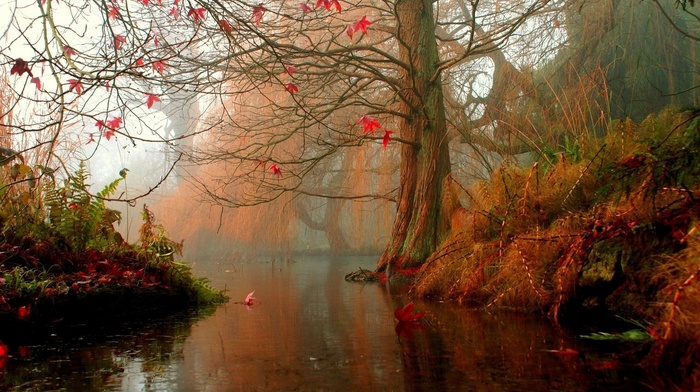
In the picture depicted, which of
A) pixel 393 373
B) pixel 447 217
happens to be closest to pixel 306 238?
pixel 447 217

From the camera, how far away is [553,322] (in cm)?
298

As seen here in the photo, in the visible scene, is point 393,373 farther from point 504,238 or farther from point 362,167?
point 362,167

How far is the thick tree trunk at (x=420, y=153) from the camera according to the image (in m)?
6.35

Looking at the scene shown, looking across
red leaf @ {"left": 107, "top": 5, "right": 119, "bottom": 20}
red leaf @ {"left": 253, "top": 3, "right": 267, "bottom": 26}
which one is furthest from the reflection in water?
red leaf @ {"left": 253, "top": 3, "right": 267, "bottom": 26}

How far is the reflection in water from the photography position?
177cm

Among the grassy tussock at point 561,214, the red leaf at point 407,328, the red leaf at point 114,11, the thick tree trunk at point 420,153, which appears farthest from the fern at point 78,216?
the thick tree trunk at point 420,153

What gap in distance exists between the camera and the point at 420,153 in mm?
6625

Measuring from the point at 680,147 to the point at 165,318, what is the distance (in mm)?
2876

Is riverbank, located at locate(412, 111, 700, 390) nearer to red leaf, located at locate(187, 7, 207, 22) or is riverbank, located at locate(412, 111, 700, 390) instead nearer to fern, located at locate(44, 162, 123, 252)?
red leaf, located at locate(187, 7, 207, 22)

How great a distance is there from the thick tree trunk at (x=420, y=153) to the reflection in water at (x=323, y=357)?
113 inches

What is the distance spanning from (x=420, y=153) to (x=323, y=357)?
15.1 ft

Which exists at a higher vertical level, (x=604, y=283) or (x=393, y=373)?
(x=604, y=283)

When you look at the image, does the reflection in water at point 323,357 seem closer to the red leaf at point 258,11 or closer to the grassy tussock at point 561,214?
the grassy tussock at point 561,214

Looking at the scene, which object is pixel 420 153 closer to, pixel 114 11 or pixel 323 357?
pixel 114 11
